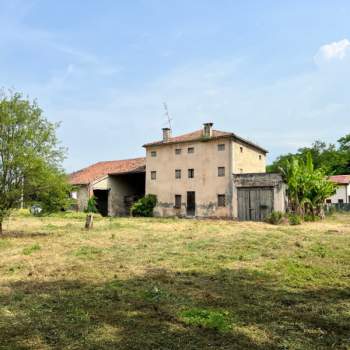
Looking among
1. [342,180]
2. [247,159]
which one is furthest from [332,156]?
[247,159]

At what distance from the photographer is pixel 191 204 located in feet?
105

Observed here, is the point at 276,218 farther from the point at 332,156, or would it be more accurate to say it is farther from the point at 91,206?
the point at 332,156

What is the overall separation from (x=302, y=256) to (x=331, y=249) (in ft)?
5.89

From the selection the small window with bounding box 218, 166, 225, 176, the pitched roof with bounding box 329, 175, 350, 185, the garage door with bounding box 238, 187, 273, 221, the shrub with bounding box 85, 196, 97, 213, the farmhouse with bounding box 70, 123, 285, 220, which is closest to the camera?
the garage door with bounding box 238, 187, 273, 221

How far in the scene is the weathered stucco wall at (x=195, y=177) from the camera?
30.0 meters

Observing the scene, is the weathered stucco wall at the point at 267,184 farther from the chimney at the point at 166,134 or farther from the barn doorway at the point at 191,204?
the chimney at the point at 166,134

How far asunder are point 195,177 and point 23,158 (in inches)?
765

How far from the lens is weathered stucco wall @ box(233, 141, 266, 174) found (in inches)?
1194

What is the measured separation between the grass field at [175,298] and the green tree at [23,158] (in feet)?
10.5

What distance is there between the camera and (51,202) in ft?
48.1

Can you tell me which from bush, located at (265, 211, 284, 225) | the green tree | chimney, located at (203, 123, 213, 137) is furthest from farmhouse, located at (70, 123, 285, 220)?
the green tree

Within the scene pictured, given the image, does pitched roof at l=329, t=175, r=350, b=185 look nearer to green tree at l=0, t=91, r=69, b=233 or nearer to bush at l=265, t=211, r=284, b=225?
bush at l=265, t=211, r=284, b=225

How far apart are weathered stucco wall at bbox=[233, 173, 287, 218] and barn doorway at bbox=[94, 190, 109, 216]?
48.3 feet

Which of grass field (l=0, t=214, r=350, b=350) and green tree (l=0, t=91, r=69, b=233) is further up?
green tree (l=0, t=91, r=69, b=233)
